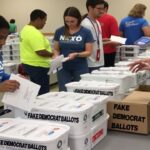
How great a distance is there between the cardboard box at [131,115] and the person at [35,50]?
169 centimetres

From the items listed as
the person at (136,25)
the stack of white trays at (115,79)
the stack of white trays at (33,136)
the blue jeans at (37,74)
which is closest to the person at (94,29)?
the blue jeans at (37,74)

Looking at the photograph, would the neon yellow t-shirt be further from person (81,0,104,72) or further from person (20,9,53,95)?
person (81,0,104,72)

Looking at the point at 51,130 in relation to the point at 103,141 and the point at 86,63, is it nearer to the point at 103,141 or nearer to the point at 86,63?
the point at 103,141

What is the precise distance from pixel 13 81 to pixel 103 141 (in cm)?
53

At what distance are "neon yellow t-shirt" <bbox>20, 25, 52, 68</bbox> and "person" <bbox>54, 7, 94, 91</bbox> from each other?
Result: 1.15ft

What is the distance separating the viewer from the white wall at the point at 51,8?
8.77 metres

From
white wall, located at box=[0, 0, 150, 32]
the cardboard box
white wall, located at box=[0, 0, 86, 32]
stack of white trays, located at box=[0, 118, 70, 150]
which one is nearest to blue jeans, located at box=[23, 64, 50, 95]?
the cardboard box

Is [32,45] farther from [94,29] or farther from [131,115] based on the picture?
[131,115]

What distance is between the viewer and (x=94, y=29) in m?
3.16

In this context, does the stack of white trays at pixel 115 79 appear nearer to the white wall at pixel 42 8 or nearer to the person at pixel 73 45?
the person at pixel 73 45

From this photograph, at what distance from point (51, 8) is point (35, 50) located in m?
6.88

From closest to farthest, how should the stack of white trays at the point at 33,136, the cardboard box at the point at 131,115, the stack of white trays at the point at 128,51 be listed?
the stack of white trays at the point at 33,136
the cardboard box at the point at 131,115
the stack of white trays at the point at 128,51

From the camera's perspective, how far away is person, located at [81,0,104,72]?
10.3ft

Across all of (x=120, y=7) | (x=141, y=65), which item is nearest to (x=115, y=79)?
(x=141, y=65)
